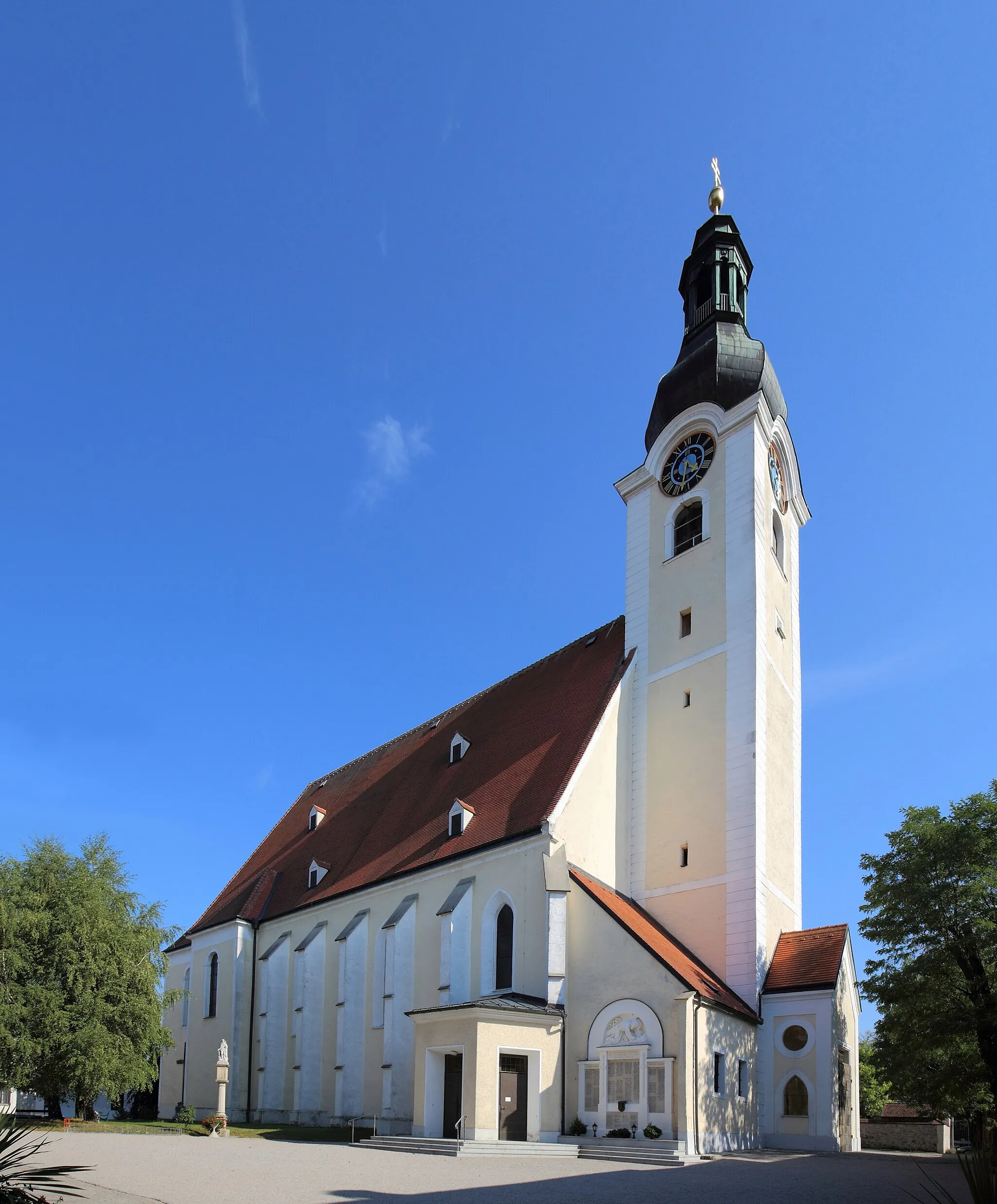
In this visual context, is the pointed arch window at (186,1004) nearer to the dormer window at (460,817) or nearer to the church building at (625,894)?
the church building at (625,894)

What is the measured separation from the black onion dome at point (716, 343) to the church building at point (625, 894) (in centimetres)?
9

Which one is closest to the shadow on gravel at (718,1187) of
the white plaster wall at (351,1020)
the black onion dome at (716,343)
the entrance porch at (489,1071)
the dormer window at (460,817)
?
the entrance porch at (489,1071)

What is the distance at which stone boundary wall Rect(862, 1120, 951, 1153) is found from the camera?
94.0 ft

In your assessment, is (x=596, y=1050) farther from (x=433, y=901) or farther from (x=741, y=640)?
(x=741, y=640)

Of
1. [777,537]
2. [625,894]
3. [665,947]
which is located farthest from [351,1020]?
[777,537]

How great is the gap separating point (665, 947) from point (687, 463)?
43.0ft

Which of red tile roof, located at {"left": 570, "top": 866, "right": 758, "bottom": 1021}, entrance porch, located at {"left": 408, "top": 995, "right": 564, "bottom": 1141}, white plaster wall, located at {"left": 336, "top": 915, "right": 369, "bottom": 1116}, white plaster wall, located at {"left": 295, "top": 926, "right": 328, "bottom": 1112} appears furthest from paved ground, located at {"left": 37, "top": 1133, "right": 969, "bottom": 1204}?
white plaster wall, located at {"left": 295, "top": 926, "right": 328, "bottom": 1112}

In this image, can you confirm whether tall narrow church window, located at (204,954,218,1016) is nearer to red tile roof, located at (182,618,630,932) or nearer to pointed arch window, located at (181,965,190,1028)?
pointed arch window, located at (181,965,190,1028)

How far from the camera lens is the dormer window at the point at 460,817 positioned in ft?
90.0

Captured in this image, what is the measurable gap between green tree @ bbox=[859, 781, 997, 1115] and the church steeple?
40.7 feet

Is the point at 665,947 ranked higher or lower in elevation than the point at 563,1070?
higher

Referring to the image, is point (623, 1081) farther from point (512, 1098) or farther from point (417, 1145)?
point (417, 1145)

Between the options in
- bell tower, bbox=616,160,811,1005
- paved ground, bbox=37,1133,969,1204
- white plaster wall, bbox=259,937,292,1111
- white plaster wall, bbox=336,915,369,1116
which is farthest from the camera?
white plaster wall, bbox=259,937,292,1111

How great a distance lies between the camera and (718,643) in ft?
86.8
